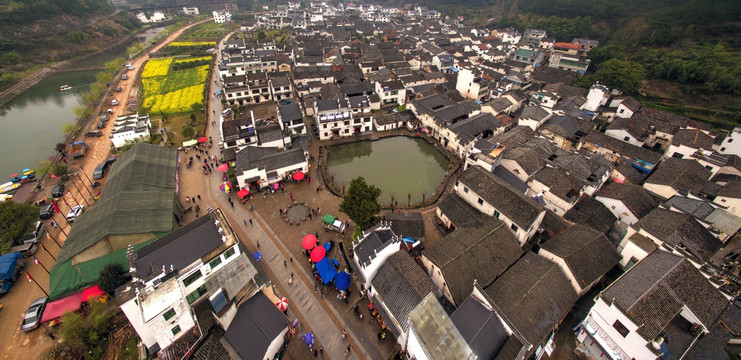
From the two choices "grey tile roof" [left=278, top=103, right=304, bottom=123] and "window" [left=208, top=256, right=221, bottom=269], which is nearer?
"window" [left=208, top=256, right=221, bottom=269]

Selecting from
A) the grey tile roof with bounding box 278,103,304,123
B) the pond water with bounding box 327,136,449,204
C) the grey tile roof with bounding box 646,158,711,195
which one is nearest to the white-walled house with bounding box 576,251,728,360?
the grey tile roof with bounding box 646,158,711,195

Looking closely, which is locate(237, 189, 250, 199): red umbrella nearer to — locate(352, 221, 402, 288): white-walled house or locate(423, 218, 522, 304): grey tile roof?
locate(352, 221, 402, 288): white-walled house

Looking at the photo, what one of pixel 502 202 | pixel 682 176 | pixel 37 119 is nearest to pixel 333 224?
pixel 502 202

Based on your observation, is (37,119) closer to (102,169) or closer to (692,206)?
(102,169)

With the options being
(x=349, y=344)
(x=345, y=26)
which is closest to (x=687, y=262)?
(x=349, y=344)

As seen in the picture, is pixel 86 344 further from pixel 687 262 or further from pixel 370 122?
pixel 687 262

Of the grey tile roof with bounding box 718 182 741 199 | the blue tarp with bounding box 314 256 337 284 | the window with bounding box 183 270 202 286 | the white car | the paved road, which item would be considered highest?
the window with bounding box 183 270 202 286

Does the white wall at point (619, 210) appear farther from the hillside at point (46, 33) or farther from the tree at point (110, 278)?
the hillside at point (46, 33)

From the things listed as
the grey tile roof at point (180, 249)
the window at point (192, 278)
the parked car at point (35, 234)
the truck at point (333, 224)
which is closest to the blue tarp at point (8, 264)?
the parked car at point (35, 234)
